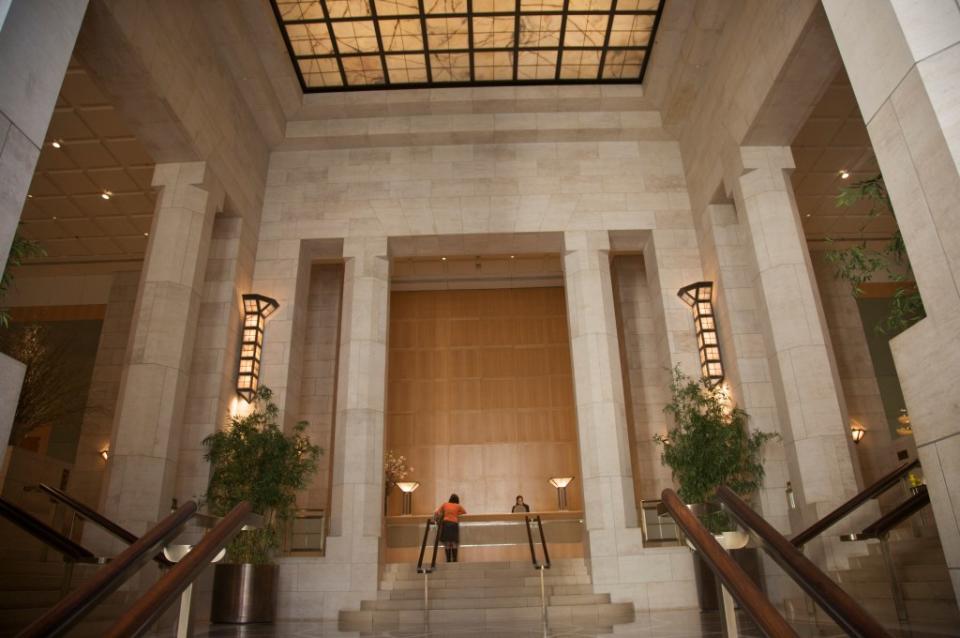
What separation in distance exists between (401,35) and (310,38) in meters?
1.53

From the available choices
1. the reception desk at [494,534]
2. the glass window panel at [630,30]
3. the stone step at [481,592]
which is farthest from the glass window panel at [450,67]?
the stone step at [481,592]

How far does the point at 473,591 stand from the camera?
870 cm

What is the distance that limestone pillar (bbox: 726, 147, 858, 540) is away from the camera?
7.84 metres

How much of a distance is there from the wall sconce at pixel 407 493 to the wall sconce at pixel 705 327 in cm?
708

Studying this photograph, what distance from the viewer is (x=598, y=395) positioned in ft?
33.4

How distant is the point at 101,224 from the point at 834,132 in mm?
14561

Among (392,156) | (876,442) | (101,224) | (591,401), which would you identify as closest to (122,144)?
(101,224)

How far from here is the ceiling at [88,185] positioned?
10438 millimetres

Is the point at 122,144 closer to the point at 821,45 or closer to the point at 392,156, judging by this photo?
the point at 392,156

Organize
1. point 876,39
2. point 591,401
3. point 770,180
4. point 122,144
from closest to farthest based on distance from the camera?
point 876,39 < point 770,180 < point 591,401 < point 122,144

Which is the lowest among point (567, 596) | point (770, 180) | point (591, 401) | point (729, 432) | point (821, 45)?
point (567, 596)

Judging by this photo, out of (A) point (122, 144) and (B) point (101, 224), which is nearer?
(A) point (122, 144)

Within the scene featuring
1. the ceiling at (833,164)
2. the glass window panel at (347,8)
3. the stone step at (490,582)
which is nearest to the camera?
the stone step at (490,582)

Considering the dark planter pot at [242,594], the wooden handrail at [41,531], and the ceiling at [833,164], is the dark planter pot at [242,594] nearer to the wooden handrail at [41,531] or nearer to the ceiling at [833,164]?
the wooden handrail at [41,531]
